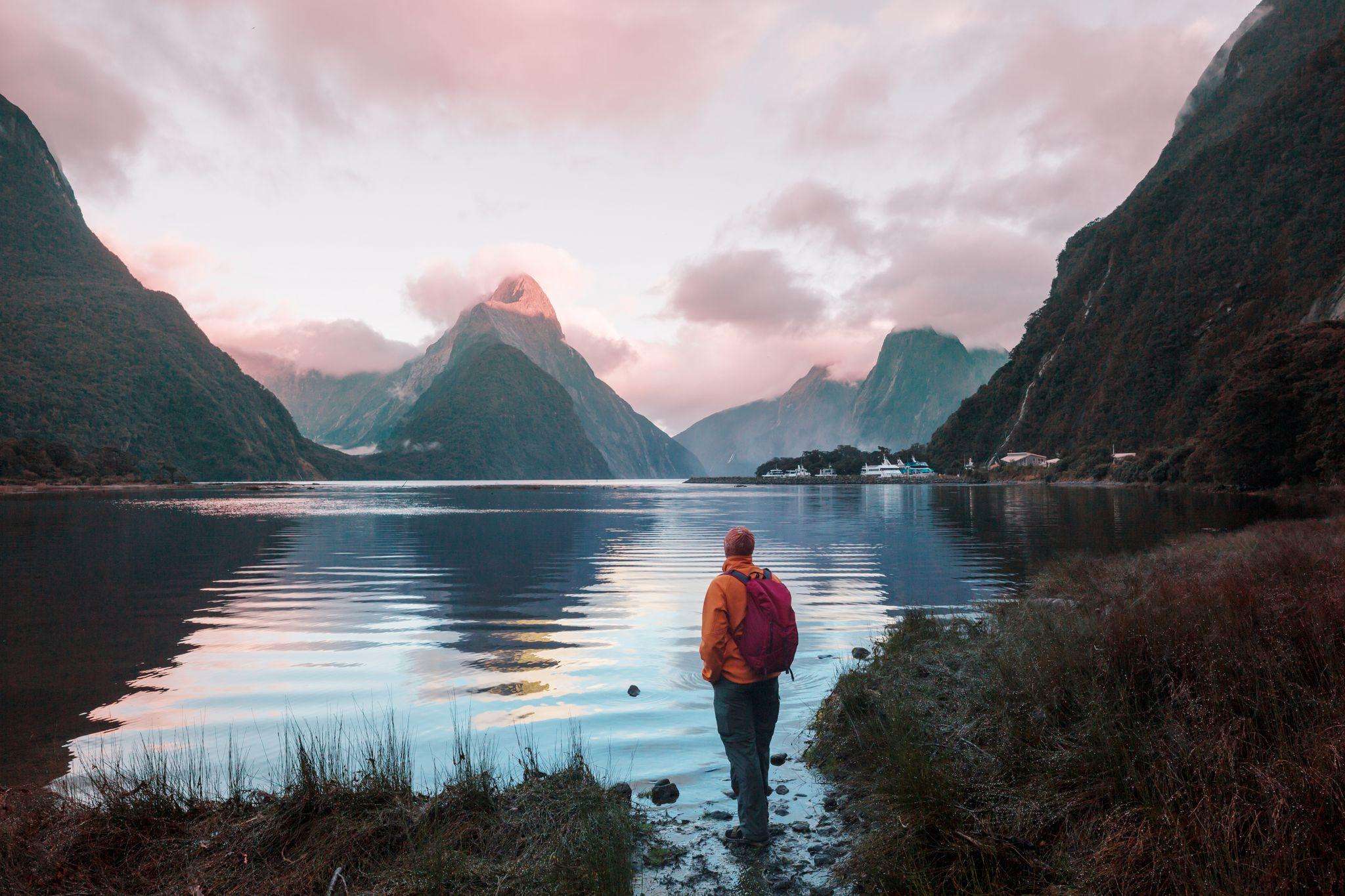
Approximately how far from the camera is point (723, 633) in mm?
6727

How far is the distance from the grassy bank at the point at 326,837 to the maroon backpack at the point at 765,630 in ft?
6.25

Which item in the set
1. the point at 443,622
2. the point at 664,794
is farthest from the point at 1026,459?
the point at 664,794

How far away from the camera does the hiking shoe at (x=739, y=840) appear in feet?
21.9

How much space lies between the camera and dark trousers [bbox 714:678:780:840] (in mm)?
6707

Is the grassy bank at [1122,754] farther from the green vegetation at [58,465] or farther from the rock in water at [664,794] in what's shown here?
the green vegetation at [58,465]

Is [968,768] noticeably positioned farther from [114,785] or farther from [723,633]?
[114,785]

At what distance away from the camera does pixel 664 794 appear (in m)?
7.84

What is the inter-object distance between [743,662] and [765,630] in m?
0.38

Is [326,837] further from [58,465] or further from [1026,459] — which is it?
[58,465]

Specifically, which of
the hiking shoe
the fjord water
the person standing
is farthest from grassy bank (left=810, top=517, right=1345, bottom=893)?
the fjord water

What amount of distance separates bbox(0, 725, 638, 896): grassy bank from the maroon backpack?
1.90m

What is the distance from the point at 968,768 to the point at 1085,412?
6058 inches

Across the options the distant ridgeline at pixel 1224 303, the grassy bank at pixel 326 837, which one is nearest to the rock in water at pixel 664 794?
the grassy bank at pixel 326 837

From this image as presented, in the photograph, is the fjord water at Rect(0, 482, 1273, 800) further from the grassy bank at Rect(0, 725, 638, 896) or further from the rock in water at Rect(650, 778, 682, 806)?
the grassy bank at Rect(0, 725, 638, 896)
